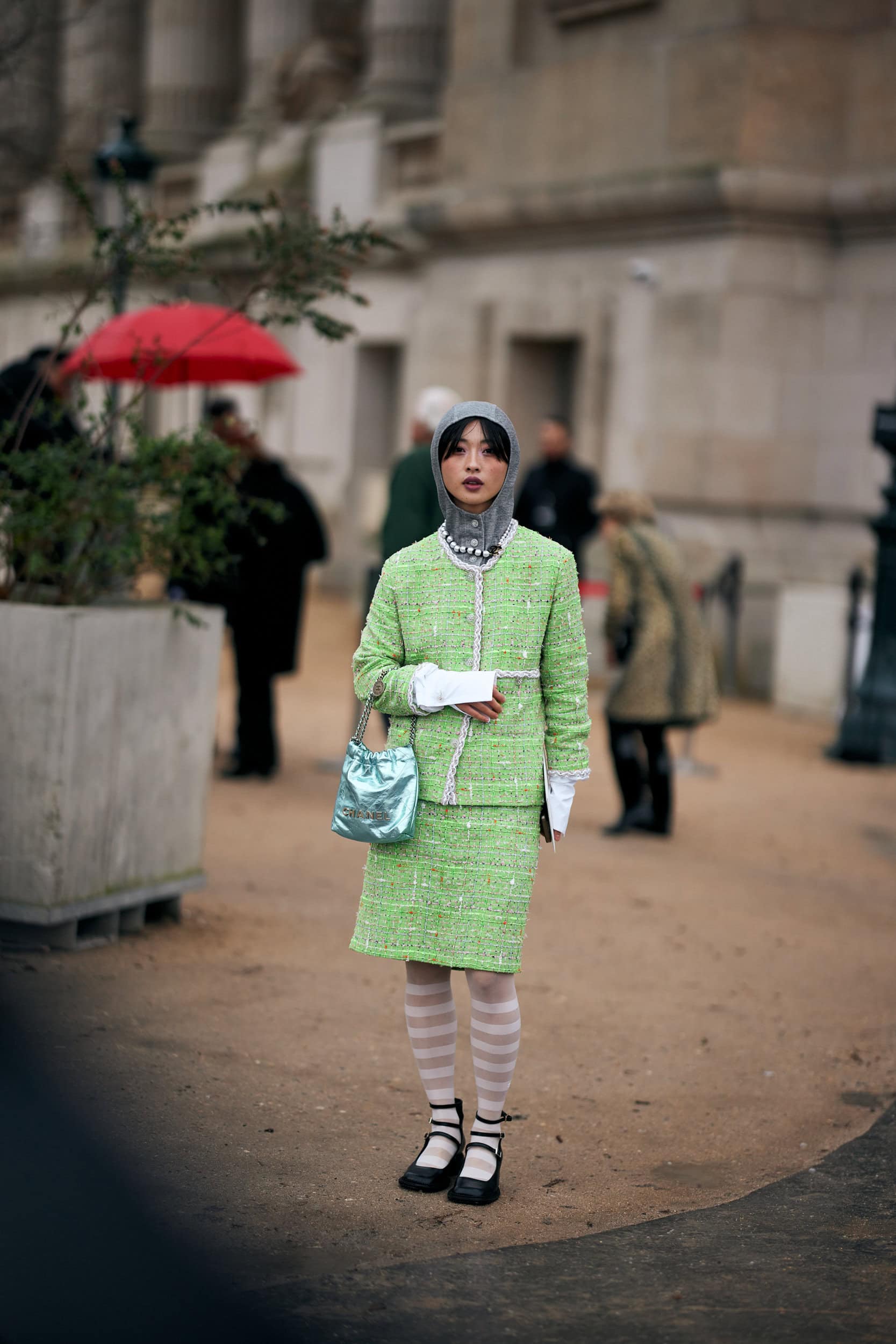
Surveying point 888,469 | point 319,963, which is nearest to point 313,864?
point 319,963

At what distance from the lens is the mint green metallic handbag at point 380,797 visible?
4285 mm

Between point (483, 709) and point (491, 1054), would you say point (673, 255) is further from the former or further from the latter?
point (491, 1054)

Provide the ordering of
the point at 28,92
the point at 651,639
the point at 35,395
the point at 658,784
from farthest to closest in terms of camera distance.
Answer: the point at 28,92, the point at 658,784, the point at 651,639, the point at 35,395

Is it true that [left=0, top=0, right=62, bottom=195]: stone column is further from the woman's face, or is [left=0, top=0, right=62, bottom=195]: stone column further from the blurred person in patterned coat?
the woman's face

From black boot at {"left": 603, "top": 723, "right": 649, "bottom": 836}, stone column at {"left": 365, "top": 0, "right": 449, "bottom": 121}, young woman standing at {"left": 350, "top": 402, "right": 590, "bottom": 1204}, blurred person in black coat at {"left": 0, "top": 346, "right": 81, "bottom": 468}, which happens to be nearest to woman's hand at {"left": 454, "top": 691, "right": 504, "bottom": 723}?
young woman standing at {"left": 350, "top": 402, "right": 590, "bottom": 1204}

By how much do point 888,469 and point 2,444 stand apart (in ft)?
33.0

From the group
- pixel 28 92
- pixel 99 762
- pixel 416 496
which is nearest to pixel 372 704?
pixel 99 762

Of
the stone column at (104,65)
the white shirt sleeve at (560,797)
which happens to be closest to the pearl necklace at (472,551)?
the white shirt sleeve at (560,797)

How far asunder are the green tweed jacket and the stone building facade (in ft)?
28.7

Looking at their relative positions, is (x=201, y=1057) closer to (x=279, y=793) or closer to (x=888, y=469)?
(x=279, y=793)

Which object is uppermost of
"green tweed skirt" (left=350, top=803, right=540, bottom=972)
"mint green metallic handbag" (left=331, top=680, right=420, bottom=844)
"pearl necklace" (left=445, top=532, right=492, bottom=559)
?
"pearl necklace" (left=445, top=532, right=492, bottom=559)

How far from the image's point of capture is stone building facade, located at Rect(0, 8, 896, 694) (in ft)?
49.0

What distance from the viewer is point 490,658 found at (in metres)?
4.36

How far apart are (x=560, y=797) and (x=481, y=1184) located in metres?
0.97
